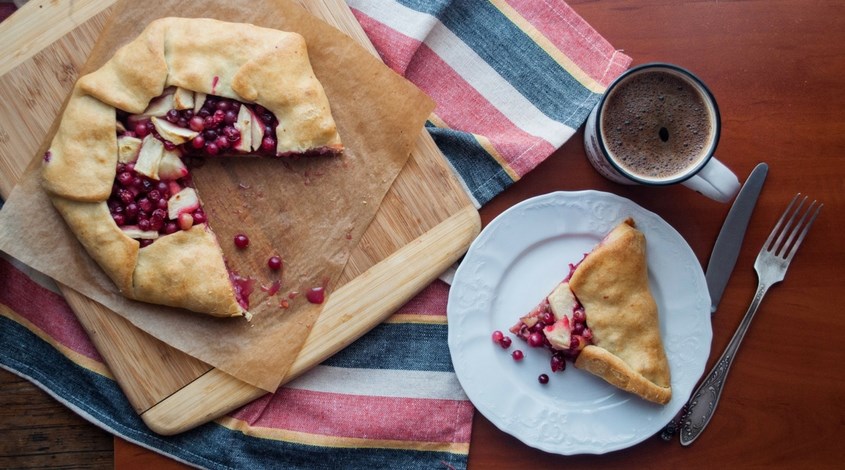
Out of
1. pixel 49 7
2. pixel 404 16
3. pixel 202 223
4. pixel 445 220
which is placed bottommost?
pixel 445 220

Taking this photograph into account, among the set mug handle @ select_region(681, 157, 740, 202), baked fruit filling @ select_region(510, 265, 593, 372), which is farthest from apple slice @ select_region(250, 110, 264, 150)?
mug handle @ select_region(681, 157, 740, 202)

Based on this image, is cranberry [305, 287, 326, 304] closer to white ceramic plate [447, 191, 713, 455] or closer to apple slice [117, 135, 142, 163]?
white ceramic plate [447, 191, 713, 455]

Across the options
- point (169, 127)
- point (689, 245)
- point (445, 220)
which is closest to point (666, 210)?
point (689, 245)

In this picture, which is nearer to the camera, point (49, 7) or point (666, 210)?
point (49, 7)

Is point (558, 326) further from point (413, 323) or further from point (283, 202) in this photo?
point (283, 202)

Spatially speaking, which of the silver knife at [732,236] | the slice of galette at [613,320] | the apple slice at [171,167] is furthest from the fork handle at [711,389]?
the apple slice at [171,167]

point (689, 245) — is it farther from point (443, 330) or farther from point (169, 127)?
point (169, 127)

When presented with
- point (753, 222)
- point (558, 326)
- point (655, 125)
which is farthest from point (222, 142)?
point (753, 222)
